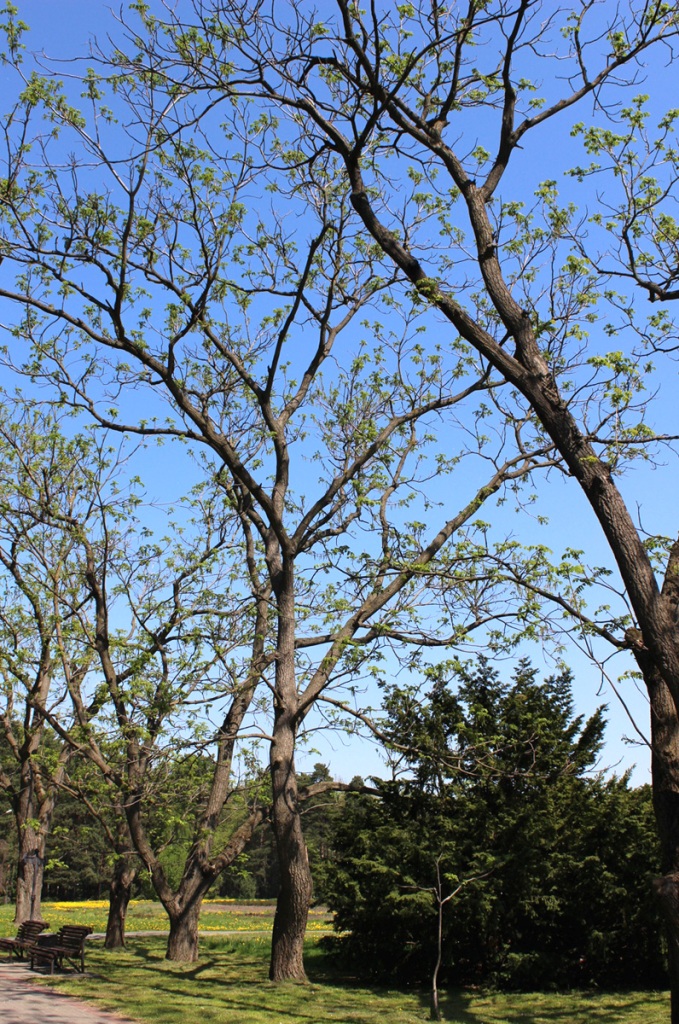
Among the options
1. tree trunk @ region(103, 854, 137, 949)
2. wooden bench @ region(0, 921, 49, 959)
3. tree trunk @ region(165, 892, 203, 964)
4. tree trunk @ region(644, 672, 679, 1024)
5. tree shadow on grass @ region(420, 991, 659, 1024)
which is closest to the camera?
tree trunk @ region(644, 672, 679, 1024)

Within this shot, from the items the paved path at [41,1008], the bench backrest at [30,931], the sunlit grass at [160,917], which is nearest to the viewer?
the paved path at [41,1008]

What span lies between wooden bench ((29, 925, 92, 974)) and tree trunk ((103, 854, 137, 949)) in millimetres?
2119

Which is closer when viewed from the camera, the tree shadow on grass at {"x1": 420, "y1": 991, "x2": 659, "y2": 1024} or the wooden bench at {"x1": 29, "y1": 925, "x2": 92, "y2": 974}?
the tree shadow on grass at {"x1": 420, "y1": 991, "x2": 659, "y2": 1024}

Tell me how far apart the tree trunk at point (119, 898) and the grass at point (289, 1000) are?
1.58m

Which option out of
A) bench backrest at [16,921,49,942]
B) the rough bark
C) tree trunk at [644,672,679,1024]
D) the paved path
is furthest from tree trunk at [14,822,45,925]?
tree trunk at [644,672,679,1024]

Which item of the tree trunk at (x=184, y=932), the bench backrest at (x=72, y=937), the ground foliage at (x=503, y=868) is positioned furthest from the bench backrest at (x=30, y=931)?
the ground foliage at (x=503, y=868)

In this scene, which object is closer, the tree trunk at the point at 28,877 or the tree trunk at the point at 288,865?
the tree trunk at the point at 288,865

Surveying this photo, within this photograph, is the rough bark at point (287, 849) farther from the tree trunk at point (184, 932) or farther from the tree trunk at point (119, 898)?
the tree trunk at point (119, 898)

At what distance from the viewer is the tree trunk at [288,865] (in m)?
12.7

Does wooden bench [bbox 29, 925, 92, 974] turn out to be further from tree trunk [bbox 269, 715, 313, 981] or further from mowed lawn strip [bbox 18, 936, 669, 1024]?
tree trunk [bbox 269, 715, 313, 981]

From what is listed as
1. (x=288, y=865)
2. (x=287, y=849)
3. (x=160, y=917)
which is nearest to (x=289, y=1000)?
(x=288, y=865)

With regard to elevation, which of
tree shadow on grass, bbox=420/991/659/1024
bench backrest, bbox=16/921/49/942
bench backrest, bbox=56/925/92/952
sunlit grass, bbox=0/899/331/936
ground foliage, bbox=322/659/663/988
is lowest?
sunlit grass, bbox=0/899/331/936

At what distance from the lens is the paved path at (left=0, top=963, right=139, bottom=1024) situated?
9.64 meters

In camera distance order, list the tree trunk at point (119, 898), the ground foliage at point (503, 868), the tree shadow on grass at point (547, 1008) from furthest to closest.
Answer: the tree trunk at point (119, 898)
the ground foliage at point (503, 868)
the tree shadow on grass at point (547, 1008)
